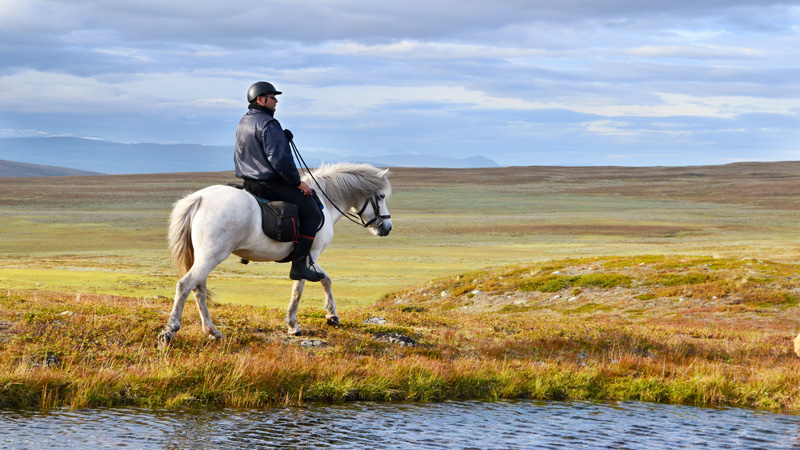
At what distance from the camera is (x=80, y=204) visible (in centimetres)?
12088

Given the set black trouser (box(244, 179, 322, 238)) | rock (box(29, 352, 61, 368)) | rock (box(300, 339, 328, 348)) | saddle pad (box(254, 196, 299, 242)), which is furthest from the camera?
black trouser (box(244, 179, 322, 238))

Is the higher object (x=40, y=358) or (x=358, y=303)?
(x=40, y=358)

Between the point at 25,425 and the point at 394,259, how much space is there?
4319 centimetres

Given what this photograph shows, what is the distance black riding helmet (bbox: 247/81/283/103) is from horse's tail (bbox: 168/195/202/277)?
6.74 feet

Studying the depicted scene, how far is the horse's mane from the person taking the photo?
48.5ft

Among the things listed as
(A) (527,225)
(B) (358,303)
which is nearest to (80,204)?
(A) (527,225)

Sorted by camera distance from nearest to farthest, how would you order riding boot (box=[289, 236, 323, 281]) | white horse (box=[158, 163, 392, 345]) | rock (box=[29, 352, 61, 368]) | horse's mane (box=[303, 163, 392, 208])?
rock (box=[29, 352, 61, 368]), white horse (box=[158, 163, 392, 345]), riding boot (box=[289, 236, 323, 281]), horse's mane (box=[303, 163, 392, 208])

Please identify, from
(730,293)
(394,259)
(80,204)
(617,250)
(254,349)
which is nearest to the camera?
(254,349)

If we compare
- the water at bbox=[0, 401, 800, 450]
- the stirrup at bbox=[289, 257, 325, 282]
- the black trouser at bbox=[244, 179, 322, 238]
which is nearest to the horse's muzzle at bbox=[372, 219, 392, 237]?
the black trouser at bbox=[244, 179, 322, 238]

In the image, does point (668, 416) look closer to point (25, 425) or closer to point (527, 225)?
point (25, 425)

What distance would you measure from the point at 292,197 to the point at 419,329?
4.05 meters

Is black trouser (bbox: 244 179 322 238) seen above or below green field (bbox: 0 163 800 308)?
above

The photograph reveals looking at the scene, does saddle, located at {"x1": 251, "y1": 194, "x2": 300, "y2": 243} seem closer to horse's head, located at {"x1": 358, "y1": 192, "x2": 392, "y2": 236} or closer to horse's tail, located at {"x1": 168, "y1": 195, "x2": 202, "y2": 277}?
horse's tail, located at {"x1": 168, "y1": 195, "x2": 202, "y2": 277}

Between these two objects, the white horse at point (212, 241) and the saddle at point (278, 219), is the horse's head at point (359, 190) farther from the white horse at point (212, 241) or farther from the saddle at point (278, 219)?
the saddle at point (278, 219)
